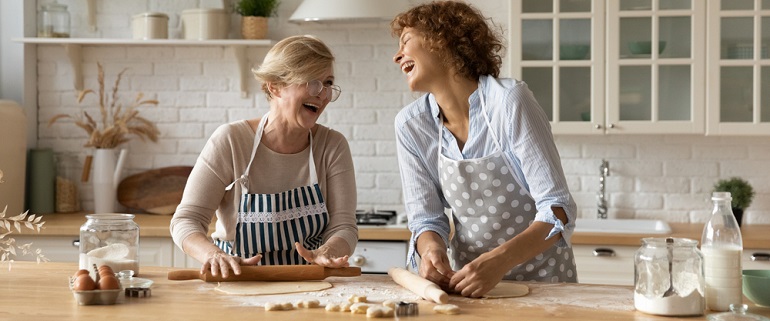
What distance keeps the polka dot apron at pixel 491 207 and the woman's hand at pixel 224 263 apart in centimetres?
61

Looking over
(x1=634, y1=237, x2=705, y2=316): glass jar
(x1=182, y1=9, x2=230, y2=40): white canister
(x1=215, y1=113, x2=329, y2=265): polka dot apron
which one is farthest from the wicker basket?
(x1=634, y1=237, x2=705, y2=316): glass jar

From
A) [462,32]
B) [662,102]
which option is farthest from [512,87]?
[662,102]

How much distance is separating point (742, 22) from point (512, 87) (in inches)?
85.4

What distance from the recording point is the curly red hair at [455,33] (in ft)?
8.87

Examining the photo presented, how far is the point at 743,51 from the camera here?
4367 mm

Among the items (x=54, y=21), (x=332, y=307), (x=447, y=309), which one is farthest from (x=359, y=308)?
(x=54, y=21)

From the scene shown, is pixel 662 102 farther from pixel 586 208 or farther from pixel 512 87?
pixel 512 87

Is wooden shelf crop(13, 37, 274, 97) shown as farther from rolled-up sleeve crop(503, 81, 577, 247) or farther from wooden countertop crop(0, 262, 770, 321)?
rolled-up sleeve crop(503, 81, 577, 247)

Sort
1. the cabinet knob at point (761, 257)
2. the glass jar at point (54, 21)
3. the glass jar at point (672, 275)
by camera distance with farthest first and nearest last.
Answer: the glass jar at point (54, 21) < the cabinet knob at point (761, 257) < the glass jar at point (672, 275)

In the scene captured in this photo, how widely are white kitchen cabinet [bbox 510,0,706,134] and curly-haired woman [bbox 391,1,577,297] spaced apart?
1.64 m

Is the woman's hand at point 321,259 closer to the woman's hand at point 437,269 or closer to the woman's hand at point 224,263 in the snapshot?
the woman's hand at point 224,263

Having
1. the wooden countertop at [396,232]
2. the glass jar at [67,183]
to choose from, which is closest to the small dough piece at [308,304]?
the wooden countertop at [396,232]

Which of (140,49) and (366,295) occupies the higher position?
(140,49)

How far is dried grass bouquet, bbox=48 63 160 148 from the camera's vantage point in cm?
494
